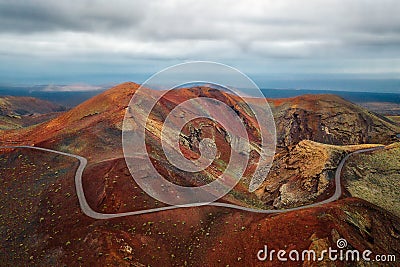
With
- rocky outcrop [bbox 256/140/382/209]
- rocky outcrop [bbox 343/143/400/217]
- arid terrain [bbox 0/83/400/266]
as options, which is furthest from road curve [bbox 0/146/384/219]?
rocky outcrop [bbox 343/143/400/217]

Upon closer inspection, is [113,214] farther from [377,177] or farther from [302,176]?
[377,177]

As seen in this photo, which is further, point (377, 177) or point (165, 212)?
point (377, 177)

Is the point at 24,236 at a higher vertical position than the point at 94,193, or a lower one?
lower

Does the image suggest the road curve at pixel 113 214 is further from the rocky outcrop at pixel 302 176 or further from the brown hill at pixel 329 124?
the brown hill at pixel 329 124

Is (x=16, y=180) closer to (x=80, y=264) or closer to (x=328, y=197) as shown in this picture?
(x=80, y=264)

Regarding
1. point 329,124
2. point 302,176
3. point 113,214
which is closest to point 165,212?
point 113,214

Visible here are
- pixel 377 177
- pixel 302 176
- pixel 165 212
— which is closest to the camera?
pixel 165 212

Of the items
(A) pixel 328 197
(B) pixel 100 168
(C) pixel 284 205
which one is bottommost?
(C) pixel 284 205

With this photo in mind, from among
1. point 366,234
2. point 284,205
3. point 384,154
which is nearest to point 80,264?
point 366,234

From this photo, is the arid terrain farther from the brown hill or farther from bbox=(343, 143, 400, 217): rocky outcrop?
the brown hill
